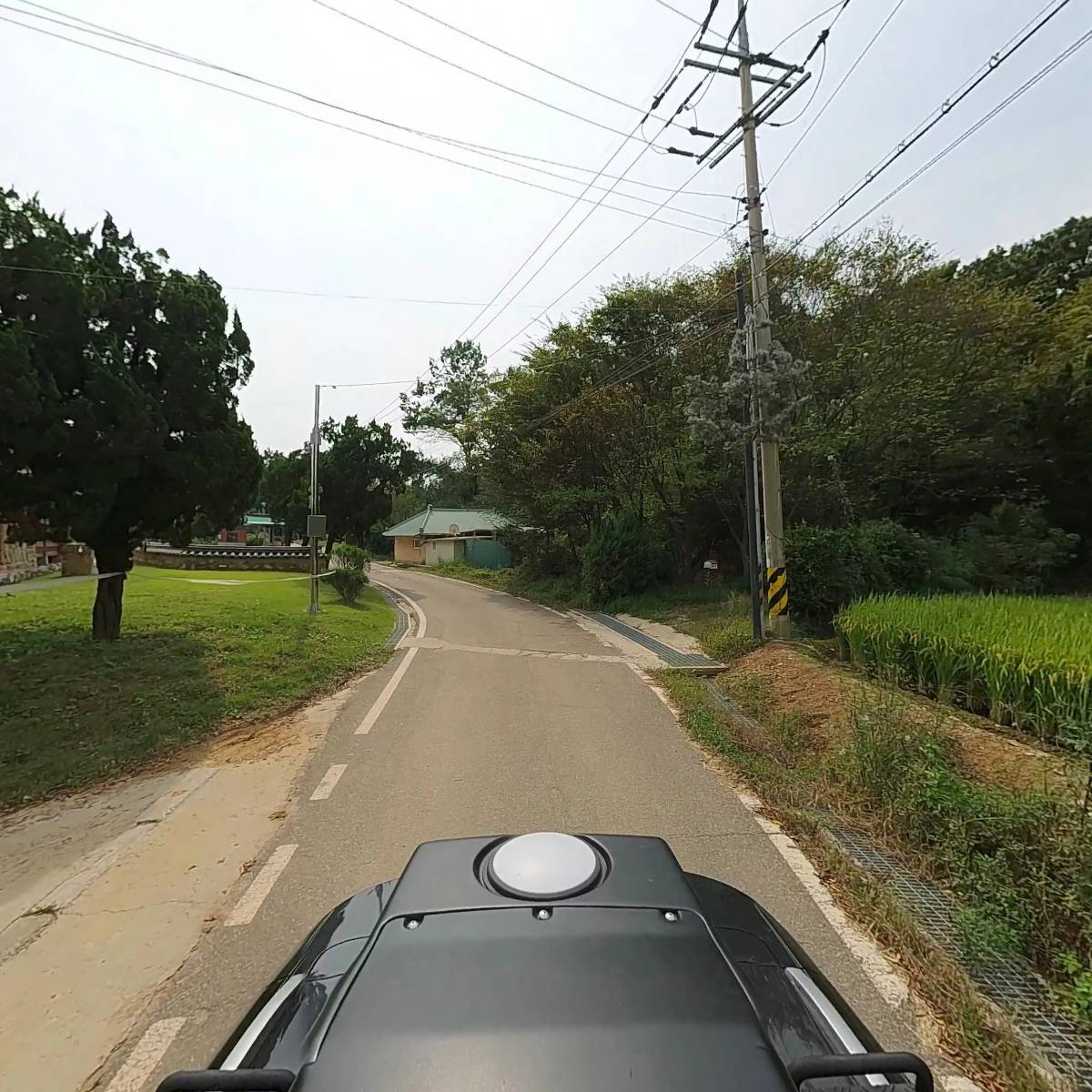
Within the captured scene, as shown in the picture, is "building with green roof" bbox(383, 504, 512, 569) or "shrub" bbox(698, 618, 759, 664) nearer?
"shrub" bbox(698, 618, 759, 664)

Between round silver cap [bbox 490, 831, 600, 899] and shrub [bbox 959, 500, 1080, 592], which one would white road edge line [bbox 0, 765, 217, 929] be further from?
shrub [bbox 959, 500, 1080, 592]

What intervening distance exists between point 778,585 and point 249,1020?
10760 millimetres

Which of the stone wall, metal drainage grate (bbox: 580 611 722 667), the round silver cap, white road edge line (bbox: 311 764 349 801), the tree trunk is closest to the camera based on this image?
the round silver cap

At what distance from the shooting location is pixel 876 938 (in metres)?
3.48

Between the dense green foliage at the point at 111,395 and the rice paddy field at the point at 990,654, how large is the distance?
34.1ft

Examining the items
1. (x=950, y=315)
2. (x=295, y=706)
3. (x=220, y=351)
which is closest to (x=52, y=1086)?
(x=295, y=706)

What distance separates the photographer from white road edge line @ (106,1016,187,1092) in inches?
103

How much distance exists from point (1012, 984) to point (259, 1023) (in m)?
3.18

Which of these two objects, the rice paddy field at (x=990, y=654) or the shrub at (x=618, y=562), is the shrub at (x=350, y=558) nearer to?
the shrub at (x=618, y=562)

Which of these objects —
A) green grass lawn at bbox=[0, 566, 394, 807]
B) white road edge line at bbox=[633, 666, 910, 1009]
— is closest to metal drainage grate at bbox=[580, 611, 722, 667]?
green grass lawn at bbox=[0, 566, 394, 807]

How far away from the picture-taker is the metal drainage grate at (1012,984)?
263cm

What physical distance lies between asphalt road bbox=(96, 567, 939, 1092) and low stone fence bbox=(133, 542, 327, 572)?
967 inches

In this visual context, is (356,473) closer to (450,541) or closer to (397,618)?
(450,541)

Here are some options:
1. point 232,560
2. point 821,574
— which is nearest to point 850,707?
point 821,574
